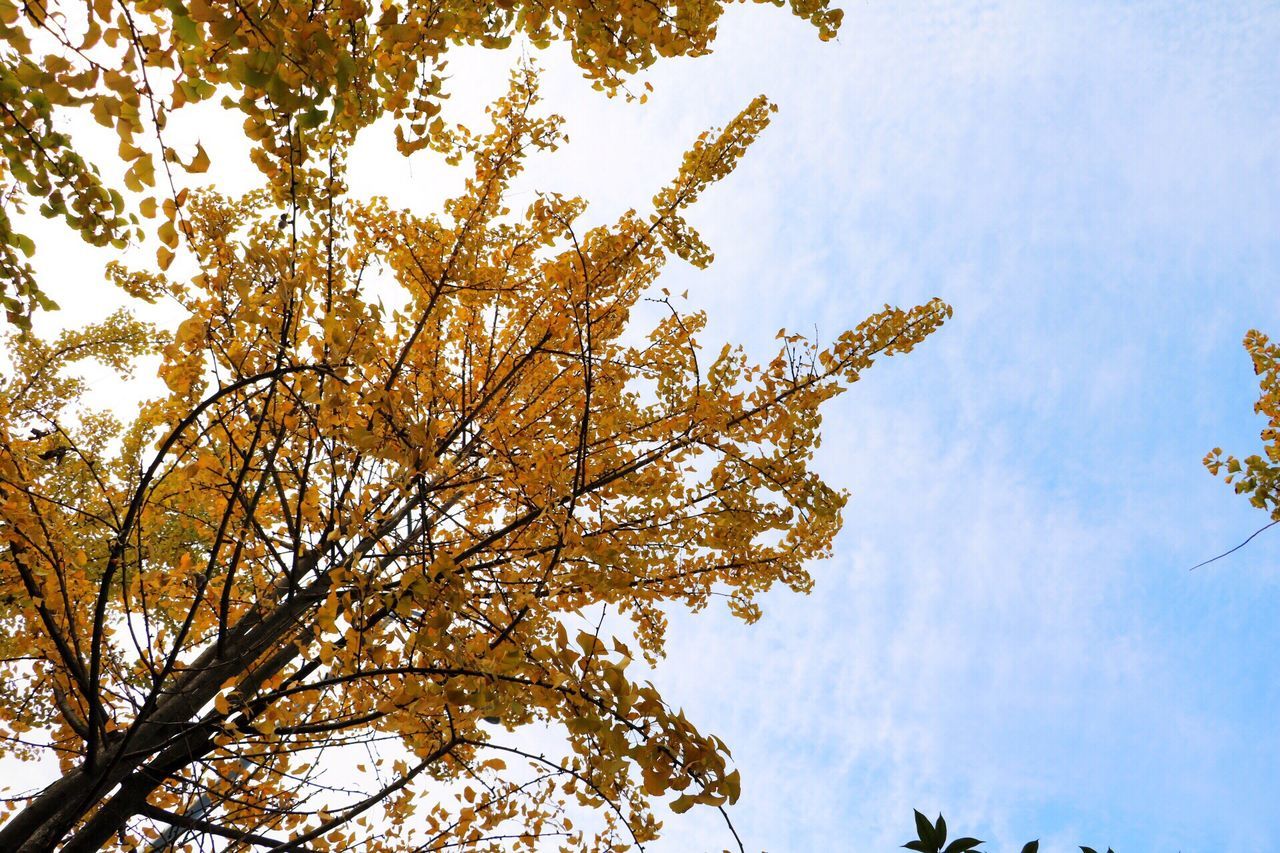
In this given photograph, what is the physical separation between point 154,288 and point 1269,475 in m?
6.20

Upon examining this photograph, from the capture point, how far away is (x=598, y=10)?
2107mm

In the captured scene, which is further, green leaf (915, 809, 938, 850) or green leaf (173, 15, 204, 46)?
green leaf (915, 809, 938, 850)

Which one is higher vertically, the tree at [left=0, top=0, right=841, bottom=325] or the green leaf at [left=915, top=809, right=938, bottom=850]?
the tree at [left=0, top=0, right=841, bottom=325]

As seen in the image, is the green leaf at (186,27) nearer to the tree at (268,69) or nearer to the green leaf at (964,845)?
the tree at (268,69)

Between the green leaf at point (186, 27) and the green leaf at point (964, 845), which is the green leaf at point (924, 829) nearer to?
the green leaf at point (964, 845)

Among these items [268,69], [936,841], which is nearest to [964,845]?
[936,841]

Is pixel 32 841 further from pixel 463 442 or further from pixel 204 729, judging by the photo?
pixel 463 442

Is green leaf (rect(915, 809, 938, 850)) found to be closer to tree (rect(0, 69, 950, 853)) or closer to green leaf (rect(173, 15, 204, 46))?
tree (rect(0, 69, 950, 853))

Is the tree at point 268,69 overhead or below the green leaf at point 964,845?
overhead

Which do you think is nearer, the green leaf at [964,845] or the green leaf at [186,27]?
the green leaf at [186,27]

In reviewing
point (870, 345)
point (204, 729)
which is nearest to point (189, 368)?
point (204, 729)

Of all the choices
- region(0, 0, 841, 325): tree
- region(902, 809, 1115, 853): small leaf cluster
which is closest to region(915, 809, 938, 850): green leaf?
region(902, 809, 1115, 853): small leaf cluster

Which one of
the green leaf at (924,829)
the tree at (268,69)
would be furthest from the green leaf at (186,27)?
the green leaf at (924,829)

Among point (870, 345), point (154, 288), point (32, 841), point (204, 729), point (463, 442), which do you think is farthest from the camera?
point (463, 442)
